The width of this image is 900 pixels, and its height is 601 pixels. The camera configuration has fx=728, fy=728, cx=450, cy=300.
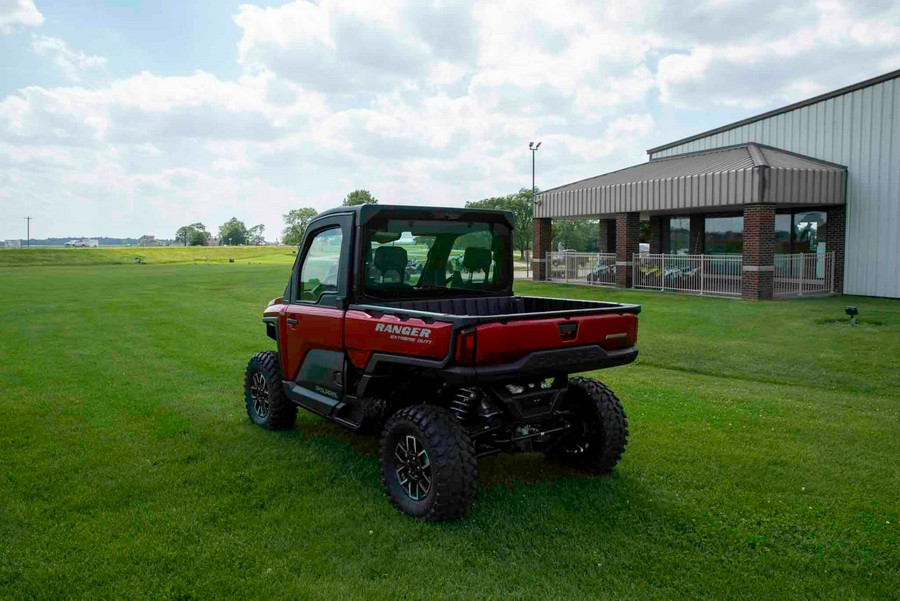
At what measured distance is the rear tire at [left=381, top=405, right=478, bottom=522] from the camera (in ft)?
16.2

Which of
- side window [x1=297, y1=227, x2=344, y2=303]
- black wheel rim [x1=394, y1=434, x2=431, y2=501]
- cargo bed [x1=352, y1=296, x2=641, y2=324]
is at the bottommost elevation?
black wheel rim [x1=394, y1=434, x2=431, y2=501]

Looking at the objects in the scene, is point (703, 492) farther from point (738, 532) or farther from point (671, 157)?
point (671, 157)

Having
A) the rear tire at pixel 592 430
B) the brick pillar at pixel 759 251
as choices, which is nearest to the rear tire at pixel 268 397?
the rear tire at pixel 592 430

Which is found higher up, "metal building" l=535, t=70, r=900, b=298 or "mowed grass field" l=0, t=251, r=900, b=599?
"metal building" l=535, t=70, r=900, b=298

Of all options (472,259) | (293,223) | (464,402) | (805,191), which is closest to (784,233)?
(805,191)

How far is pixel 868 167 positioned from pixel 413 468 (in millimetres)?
22482

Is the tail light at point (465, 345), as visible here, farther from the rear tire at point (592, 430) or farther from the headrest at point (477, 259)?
the headrest at point (477, 259)

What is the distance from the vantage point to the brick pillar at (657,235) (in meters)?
31.9

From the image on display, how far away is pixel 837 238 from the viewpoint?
23625mm

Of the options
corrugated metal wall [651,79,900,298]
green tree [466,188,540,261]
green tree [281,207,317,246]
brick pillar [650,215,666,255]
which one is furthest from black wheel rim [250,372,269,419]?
green tree [281,207,317,246]

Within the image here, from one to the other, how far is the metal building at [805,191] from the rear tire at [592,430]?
1753 cm

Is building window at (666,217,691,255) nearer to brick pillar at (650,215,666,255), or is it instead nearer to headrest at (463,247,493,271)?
brick pillar at (650,215,666,255)

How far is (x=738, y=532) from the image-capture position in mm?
4906

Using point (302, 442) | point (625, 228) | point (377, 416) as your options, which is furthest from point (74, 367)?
point (625, 228)
